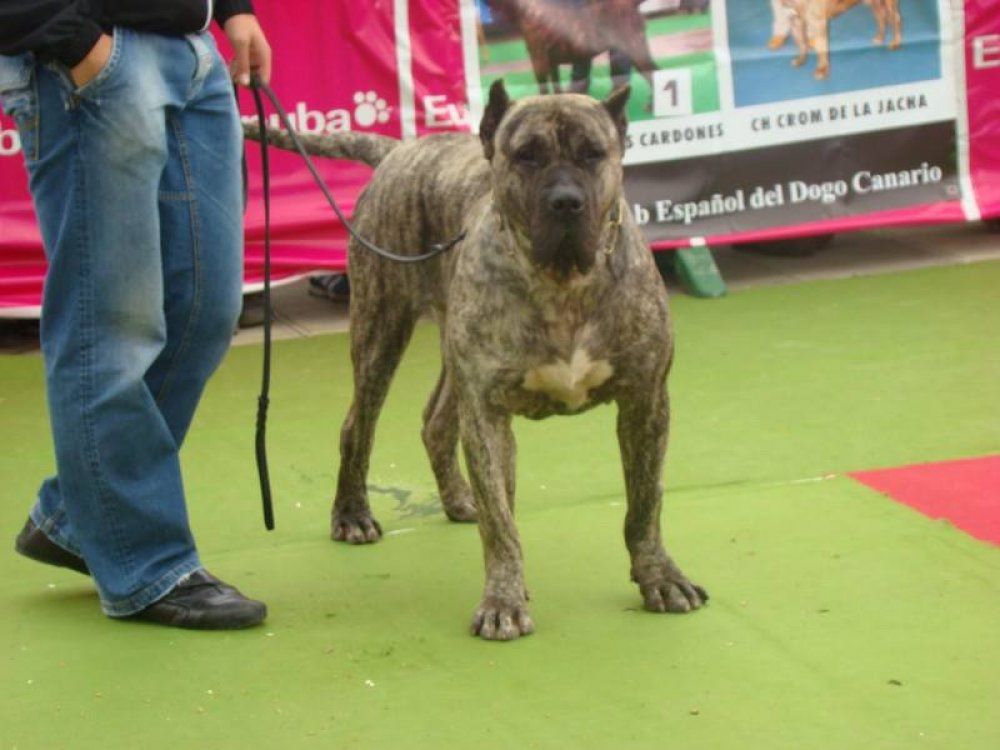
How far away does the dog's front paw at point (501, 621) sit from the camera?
4.58 meters

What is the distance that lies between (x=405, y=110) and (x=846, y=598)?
14.1 ft

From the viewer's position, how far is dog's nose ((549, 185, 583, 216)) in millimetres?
4328

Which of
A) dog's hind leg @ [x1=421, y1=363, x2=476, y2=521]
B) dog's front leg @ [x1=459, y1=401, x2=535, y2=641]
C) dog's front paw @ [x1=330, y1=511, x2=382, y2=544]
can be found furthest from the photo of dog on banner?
dog's front leg @ [x1=459, y1=401, x2=535, y2=641]

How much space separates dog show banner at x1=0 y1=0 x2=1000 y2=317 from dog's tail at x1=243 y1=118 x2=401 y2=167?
236 centimetres

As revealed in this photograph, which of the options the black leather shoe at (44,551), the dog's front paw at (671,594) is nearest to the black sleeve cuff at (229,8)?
the black leather shoe at (44,551)

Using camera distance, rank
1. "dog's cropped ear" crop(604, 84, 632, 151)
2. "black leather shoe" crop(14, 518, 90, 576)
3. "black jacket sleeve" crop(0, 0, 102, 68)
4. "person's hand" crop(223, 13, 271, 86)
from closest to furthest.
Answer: "black jacket sleeve" crop(0, 0, 102, 68)
"dog's cropped ear" crop(604, 84, 632, 151)
"person's hand" crop(223, 13, 271, 86)
"black leather shoe" crop(14, 518, 90, 576)

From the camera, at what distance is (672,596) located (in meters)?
4.72

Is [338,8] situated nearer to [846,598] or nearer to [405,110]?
[405,110]

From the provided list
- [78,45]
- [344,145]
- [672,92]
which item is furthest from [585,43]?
[78,45]

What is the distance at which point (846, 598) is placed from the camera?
187 inches

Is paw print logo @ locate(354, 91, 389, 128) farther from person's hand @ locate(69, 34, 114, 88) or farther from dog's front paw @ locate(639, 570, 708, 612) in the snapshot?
dog's front paw @ locate(639, 570, 708, 612)

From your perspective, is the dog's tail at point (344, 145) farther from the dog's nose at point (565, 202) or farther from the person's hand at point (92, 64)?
the dog's nose at point (565, 202)

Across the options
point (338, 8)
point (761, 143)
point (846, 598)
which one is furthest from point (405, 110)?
point (846, 598)

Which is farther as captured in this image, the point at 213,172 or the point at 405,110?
the point at 405,110
